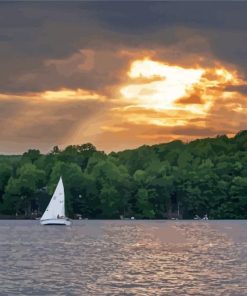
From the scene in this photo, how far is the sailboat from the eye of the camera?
16612cm

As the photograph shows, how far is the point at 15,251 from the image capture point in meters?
91.3

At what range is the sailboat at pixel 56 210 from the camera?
545 ft

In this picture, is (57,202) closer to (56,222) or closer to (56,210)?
(56,210)

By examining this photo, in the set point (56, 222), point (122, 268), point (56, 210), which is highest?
point (56, 210)

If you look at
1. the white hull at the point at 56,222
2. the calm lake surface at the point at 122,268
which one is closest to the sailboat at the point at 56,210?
the white hull at the point at 56,222

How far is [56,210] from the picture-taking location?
167 meters

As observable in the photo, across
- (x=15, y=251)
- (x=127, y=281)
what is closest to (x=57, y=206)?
(x=15, y=251)

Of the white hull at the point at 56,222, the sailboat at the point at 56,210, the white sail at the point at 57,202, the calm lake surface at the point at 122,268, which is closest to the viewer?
the calm lake surface at the point at 122,268

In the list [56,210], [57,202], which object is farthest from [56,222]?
[57,202]

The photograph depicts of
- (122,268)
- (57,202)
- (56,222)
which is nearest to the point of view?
(122,268)

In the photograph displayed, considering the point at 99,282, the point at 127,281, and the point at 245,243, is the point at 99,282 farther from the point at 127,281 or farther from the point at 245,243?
the point at 245,243

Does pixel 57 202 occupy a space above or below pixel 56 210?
A: above

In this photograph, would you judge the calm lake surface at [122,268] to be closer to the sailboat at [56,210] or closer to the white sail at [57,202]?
the white sail at [57,202]

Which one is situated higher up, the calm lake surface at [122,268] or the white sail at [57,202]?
the white sail at [57,202]
